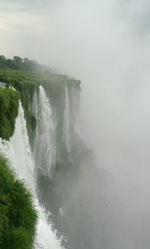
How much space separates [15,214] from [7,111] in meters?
7.26

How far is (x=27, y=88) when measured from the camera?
21047 millimetres

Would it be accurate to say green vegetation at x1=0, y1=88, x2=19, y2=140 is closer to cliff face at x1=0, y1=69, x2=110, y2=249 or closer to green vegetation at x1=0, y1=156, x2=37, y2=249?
cliff face at x1=0, y1=69, x2=110, y2=249

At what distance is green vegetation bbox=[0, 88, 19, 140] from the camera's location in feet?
41.0

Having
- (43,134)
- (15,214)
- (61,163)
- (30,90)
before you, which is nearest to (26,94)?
(30,90)

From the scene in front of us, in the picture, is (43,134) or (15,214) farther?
(43,134)

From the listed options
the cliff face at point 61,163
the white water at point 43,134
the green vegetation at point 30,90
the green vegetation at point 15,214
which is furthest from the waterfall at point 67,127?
the green vegetation at point 15,214

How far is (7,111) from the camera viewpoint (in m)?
13.4

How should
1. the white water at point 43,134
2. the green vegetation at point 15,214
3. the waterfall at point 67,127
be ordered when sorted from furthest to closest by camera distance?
the waterfall at point 67,127 → the white water at point 43,134 → the green vegetation at point 15,214

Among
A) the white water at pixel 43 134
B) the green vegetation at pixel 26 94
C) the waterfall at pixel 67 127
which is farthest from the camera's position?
the waterfall at pixel 67 127

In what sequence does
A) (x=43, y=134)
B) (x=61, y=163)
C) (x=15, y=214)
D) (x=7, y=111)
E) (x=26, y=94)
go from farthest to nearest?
(x=61, y=163) → (x=43, y=134) → (x=26, y=94) → (x=7, y=111) → (x=15, y=214)

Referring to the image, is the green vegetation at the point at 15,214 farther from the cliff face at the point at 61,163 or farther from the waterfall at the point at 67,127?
the waterfall at the point at 67,127

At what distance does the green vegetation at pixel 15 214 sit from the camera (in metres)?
6.08

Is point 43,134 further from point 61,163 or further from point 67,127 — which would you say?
point 67,127

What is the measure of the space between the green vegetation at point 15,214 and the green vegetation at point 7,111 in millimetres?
5324
